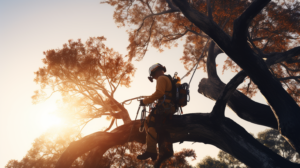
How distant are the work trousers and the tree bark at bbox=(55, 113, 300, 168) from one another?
0.91ft

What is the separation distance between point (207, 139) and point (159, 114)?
148cm

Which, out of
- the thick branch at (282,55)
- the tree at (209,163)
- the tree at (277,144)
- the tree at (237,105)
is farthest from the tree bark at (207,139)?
the tree at (277,144)

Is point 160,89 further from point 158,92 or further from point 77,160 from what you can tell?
point 77,160

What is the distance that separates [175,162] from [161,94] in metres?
3.91

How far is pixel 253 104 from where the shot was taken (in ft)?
14.6

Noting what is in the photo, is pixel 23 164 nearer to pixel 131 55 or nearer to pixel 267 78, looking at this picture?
pixel 131 55

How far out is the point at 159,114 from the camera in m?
3.43

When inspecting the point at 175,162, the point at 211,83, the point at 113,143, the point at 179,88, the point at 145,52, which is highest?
the point at 145,52

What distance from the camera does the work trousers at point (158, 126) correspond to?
3.18 meters

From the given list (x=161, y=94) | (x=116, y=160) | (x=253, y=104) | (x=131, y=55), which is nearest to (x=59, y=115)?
(x=116, y=160)

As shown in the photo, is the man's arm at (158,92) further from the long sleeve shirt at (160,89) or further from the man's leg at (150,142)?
the man's leg at (150,142)

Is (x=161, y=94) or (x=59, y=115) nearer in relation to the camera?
(x=161, y=94)

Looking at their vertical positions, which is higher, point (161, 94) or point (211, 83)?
point (211, 83)

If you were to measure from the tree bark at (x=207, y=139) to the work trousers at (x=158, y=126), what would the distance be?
277 mm
